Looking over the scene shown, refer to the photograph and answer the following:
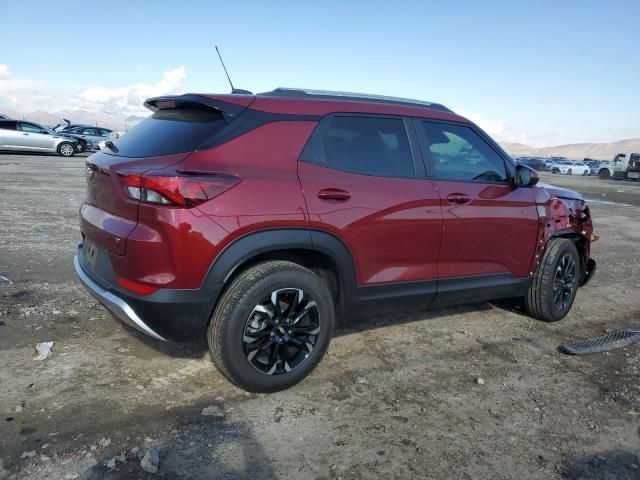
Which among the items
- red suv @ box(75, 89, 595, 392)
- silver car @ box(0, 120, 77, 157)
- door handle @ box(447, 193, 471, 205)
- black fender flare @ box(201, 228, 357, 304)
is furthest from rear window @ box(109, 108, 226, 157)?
silver car @ box(0, 120, 77, 157)

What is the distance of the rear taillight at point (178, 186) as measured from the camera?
105 inches

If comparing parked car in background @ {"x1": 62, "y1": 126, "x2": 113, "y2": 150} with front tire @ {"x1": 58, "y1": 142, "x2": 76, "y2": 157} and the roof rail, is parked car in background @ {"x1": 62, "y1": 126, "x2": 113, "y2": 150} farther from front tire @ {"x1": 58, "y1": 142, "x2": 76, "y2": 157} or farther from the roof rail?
the roof rail

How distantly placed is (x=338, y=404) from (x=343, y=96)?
6.72 ft

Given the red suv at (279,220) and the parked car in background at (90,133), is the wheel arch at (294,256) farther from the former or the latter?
the parked car in background at (90,133)

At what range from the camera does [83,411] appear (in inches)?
108

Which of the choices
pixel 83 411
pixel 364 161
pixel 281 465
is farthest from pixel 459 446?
pixel 83 411

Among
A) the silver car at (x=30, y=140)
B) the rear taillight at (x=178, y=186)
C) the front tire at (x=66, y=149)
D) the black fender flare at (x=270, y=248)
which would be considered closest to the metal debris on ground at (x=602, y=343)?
the black fender flare at (x=270, y=248)

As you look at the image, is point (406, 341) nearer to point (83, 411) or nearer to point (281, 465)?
point (281, 465)

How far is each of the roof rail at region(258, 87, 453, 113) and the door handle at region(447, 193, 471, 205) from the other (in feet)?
2.48

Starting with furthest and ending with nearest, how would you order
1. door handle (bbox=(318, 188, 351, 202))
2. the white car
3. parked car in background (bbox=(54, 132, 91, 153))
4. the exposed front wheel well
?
the white car → parked car in background (bbox=(54, 132, 91, 153)) → the exposed front wheel well → door handle (bbox=(318, 188, 351, 202))

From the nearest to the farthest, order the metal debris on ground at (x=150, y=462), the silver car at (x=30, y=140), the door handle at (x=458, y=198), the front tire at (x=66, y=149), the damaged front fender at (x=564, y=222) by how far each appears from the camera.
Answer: the metal debris on ground at (x=150, y=462) → the door handle at (x=458, y=198) → the damaged front fender at (x=564, y=222) → the silver car at (x=30, y=140) → the front tire at (x=66, y=149)

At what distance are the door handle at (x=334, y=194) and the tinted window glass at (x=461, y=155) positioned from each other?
891 millimetres

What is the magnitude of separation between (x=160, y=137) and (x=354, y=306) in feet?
5.33

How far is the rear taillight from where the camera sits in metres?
2.67
